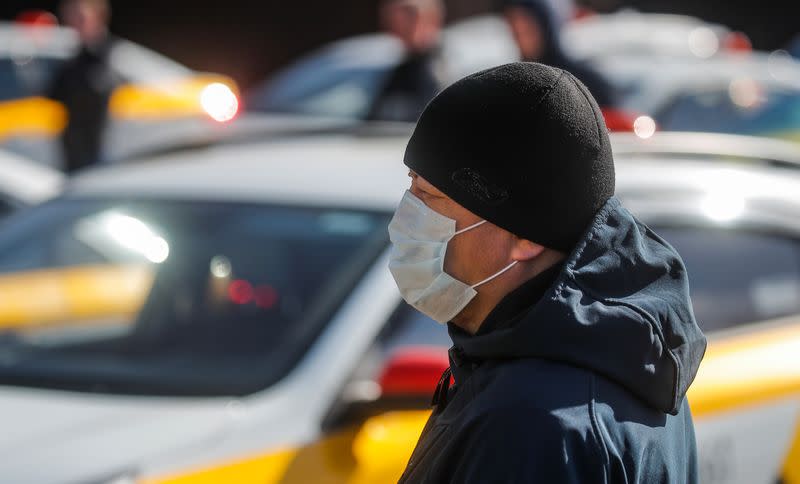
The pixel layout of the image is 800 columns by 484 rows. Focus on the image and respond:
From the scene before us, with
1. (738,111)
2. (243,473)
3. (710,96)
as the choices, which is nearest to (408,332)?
(243,473)

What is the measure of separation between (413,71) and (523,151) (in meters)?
5.59

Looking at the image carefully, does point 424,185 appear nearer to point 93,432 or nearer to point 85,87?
point 93,432

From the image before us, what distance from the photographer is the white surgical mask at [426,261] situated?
1931mm

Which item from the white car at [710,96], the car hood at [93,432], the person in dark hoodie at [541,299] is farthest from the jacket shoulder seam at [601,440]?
the white car at [710,96]

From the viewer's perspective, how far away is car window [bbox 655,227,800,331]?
3.81 meters

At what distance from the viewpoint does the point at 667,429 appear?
1825mm

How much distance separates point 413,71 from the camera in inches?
288

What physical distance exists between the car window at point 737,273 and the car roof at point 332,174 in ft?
0.47

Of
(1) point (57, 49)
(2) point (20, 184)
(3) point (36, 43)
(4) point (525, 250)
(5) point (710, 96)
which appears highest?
(3) point (36, 43)

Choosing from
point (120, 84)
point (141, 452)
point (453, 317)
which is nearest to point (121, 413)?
point (141, 452)

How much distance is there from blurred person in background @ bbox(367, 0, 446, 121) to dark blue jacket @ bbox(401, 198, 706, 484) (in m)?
5.24

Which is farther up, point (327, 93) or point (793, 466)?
point (327, 93)

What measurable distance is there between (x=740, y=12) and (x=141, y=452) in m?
21.3

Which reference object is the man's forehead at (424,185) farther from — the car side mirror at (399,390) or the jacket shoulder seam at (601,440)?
the car side mirror at (399,390)
